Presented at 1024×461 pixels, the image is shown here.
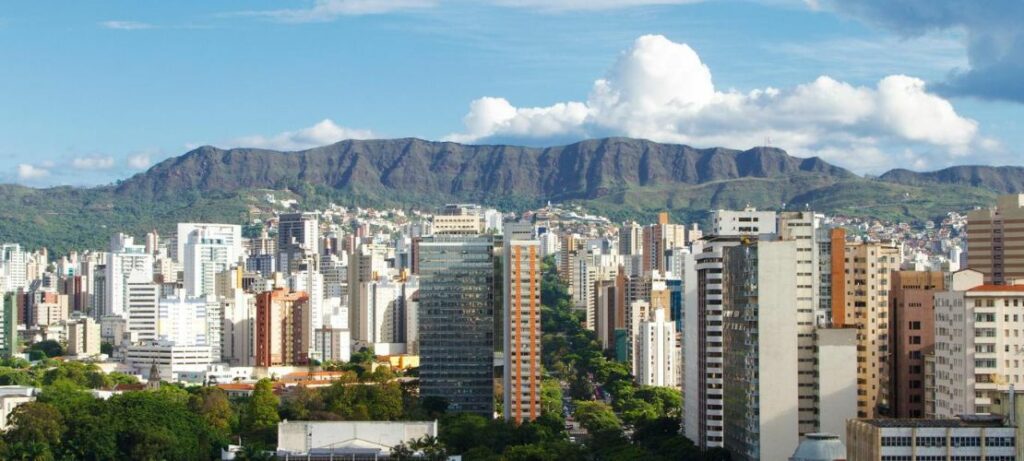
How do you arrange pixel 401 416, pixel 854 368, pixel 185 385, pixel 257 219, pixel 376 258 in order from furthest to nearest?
pixel 257 219, pixel 376 258, pixel 185 385, pixel 401 416, pixel 854 368

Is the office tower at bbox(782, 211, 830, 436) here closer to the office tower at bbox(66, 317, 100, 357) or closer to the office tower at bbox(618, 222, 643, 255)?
the office tower at bbox(66, 317, 100, 357)

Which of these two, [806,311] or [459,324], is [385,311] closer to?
[459,324]

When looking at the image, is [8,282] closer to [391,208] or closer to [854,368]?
[391,208]

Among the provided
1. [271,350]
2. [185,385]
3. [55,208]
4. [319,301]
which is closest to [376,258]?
[319,301]

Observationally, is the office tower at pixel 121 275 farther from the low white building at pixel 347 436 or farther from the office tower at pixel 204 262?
the low white building at pixel 347 436

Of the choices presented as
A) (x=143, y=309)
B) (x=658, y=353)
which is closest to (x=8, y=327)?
(x=143, y=309)
